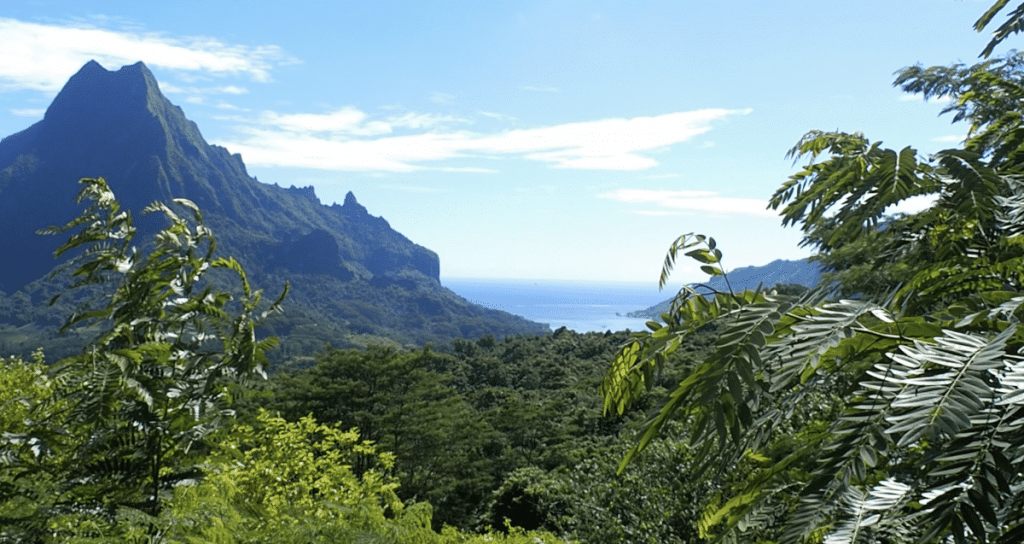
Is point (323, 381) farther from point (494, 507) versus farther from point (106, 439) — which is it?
point (106, 439)

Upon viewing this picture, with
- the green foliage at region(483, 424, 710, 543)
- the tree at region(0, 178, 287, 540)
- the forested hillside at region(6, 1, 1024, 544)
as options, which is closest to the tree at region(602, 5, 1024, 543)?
the forested hillside at region(6, 1, 1024, 544)

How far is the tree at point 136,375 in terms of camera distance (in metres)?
2.63

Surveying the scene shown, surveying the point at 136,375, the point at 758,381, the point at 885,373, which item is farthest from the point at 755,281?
the point at 885,373

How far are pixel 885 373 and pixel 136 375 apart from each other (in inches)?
108

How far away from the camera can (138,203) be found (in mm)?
192750

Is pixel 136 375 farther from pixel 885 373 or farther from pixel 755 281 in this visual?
pixel 755 281

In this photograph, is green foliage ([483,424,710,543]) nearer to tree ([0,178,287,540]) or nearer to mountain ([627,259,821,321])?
mountain ([627,259,821,321])

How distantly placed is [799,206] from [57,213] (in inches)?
9383

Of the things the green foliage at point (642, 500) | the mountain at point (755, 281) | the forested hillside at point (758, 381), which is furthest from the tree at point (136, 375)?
the green foliage at point (642, 500)

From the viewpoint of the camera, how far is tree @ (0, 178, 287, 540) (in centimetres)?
263

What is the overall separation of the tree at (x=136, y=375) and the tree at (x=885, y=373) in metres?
1.92

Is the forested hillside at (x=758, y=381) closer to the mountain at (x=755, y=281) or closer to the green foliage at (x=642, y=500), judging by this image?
the mountain at (x=755, y=281)

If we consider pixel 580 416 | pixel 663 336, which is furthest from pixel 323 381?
pixel 663 336

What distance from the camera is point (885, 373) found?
1051 mm
